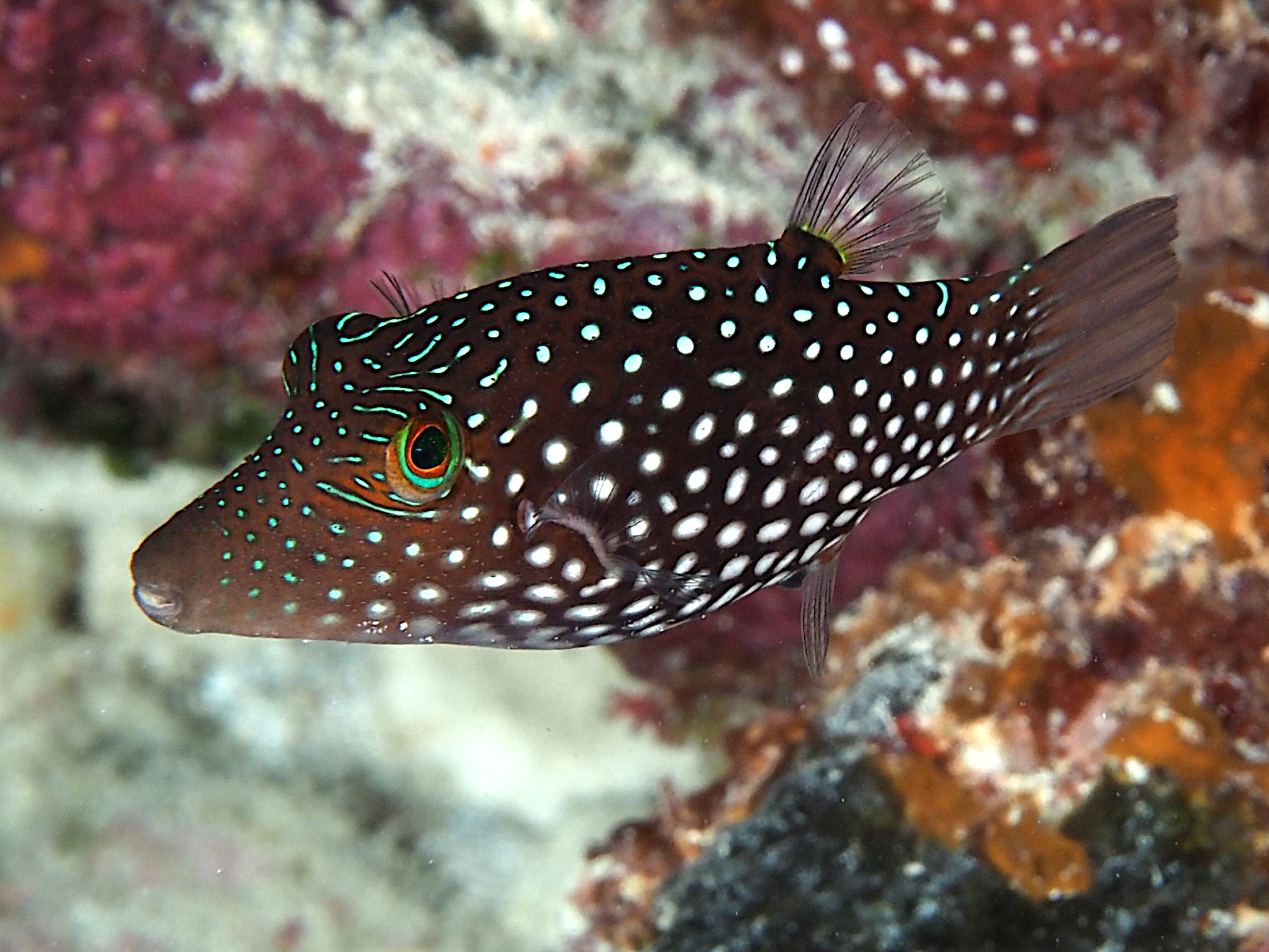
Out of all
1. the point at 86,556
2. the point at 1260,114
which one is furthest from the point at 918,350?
the point at 86,556

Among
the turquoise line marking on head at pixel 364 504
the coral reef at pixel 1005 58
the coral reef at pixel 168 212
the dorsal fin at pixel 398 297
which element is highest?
the coral reef at pixel 168 212

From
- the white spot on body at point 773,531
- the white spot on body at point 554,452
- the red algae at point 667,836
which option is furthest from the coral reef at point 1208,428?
the white spot on body at point 554,452

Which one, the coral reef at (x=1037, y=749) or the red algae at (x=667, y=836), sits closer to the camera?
the coral reef at (x=1037, y=749)

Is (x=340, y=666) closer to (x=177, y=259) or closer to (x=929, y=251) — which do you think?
(x=177, y=259)

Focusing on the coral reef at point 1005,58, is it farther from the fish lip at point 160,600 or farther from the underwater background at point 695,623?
the fish lip at point 160,600

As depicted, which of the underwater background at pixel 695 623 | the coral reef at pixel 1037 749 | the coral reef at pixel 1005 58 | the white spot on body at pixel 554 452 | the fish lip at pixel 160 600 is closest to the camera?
the fish lip at pixel 160 600

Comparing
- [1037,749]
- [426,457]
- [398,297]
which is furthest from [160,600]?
[1037,749]

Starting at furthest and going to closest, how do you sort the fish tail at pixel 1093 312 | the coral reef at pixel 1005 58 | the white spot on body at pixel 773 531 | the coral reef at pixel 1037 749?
the coral reef at pixel 1005 58 → the coral reef at pixel 1037 749 → the fish tail at pixel 1093 312 → the white spot on body at pixel 773 531

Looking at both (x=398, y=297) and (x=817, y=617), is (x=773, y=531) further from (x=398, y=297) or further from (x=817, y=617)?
(x=398, y=297)
